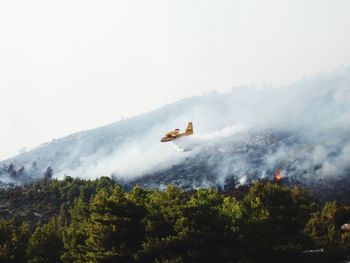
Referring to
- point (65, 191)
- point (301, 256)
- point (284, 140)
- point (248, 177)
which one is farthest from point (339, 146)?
point (301, 256)

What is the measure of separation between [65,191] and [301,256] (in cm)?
8654

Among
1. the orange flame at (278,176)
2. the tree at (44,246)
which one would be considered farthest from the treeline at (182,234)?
the orange flame at (278,176)

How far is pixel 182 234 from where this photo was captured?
40.6 m

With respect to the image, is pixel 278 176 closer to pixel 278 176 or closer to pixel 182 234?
pixel 278 176

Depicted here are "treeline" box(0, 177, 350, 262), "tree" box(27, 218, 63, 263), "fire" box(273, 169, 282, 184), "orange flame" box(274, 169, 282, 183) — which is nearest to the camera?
"treeline" box(0, 177, 350, 262)

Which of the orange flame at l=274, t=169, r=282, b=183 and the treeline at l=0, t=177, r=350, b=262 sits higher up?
the treeline at l=0, t=177, r=350, b=262

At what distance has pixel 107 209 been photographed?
4306cm

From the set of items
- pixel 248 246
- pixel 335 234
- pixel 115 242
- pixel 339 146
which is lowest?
pixel 339 146

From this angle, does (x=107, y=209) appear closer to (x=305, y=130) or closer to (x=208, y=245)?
(x=208, y=245)

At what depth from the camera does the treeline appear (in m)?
41.0

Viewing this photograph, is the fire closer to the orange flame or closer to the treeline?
the orange flame

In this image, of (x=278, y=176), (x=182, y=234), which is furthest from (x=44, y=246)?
(x=278, y=176)

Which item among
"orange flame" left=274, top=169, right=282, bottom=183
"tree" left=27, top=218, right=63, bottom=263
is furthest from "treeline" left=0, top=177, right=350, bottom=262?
"orange flame" left=274, top=169, right=282, bottom=183

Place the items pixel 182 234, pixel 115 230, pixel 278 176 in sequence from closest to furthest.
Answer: pixel 182 234 → pixel 115 230 → pixel 278 176
